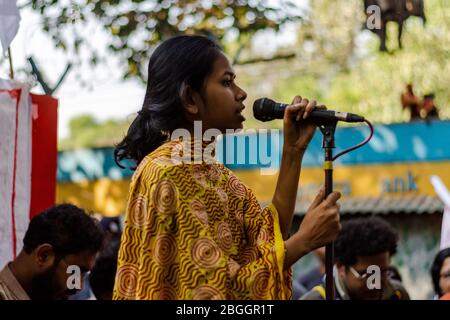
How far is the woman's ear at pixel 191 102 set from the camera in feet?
10.0

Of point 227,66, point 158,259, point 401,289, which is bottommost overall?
point 401,289

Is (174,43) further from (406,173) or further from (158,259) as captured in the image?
(406,173)

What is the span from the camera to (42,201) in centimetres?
475

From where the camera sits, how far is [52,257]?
3.98 m

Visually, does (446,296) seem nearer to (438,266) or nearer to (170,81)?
(438,266)

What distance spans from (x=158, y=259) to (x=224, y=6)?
7.45 meters

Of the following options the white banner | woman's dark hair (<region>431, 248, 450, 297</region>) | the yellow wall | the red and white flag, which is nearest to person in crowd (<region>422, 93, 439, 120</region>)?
the yellow wall

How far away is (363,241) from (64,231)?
1773 mm

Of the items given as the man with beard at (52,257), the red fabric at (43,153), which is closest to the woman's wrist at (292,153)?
the man with beard at (52,257)

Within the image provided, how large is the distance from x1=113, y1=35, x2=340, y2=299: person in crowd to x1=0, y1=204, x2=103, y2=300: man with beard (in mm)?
931

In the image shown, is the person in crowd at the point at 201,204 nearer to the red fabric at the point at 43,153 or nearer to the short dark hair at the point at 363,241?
the red fabric at the point at 43,153

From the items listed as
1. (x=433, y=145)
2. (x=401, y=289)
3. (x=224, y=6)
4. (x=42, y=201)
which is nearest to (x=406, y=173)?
(x=433, y=145)

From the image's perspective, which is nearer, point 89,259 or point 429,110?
point 89,259

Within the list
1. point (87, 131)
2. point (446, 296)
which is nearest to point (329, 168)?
point (446, 296)
